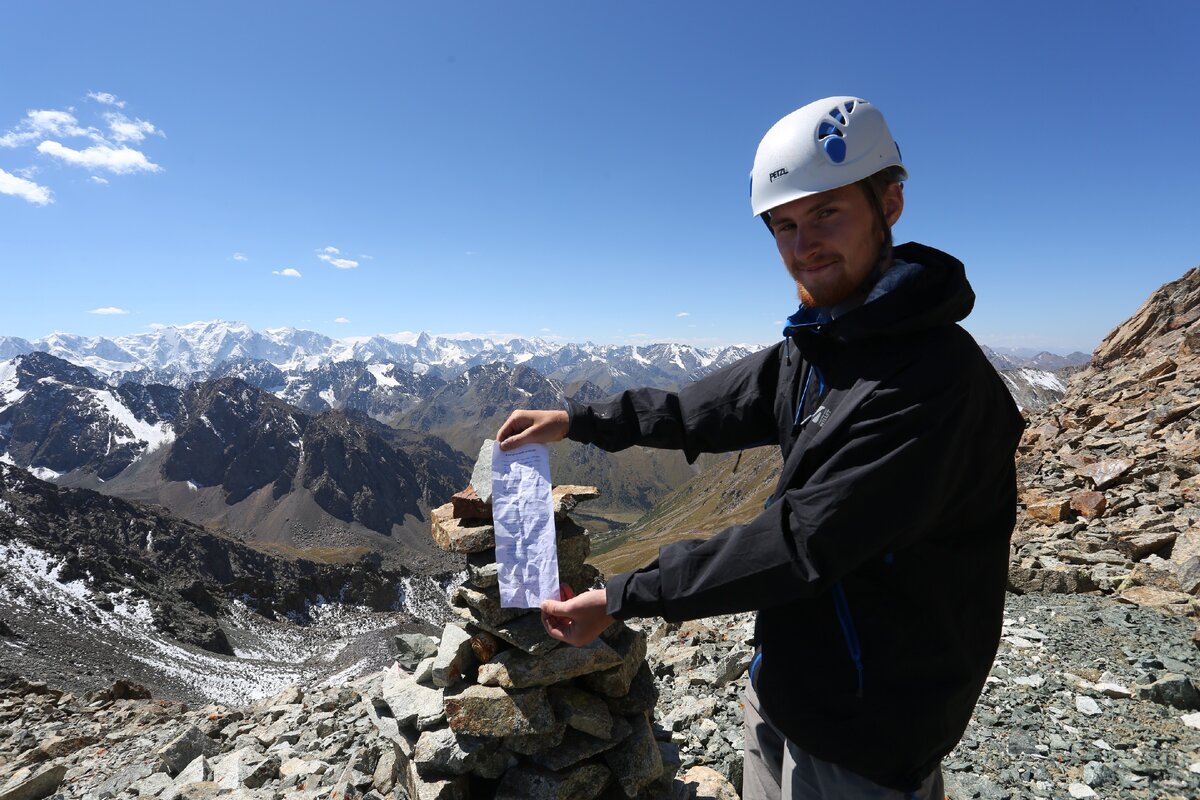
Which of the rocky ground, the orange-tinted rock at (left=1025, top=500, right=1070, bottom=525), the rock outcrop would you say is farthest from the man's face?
the orange-tinted rock at (left=1025, top=500, right=1070, bottom=525)

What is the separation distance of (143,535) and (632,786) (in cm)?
20664

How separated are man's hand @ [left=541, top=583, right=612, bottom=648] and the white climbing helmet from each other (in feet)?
9.12

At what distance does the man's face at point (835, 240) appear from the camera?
3.51 meters

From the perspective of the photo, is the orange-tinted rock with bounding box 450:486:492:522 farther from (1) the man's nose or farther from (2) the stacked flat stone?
(1) the man's nose

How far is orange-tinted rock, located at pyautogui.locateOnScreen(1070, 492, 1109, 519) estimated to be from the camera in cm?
1642

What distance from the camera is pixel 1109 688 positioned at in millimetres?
8703

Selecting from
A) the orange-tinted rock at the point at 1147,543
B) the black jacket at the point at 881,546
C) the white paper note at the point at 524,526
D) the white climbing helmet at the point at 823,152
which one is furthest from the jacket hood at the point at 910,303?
the orange-tinted rock at the point at 1147,543

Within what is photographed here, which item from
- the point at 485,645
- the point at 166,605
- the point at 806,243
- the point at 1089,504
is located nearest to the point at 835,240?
the point at 806,243

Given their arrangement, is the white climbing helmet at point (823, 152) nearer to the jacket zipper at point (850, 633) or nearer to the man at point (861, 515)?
the man at point (861, 515)

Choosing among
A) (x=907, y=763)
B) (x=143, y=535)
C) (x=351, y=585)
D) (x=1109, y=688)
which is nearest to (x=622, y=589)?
(x=907, y=763)

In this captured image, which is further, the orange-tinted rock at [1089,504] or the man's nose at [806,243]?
the orange-tinted rock at [1089,504]

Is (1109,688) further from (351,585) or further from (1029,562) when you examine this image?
(351,585)

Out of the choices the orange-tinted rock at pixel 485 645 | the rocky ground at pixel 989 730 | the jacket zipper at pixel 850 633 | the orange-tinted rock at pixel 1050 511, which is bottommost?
the rocky ground at pixel 989 730

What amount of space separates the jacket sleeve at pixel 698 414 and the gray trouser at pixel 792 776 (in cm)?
200
